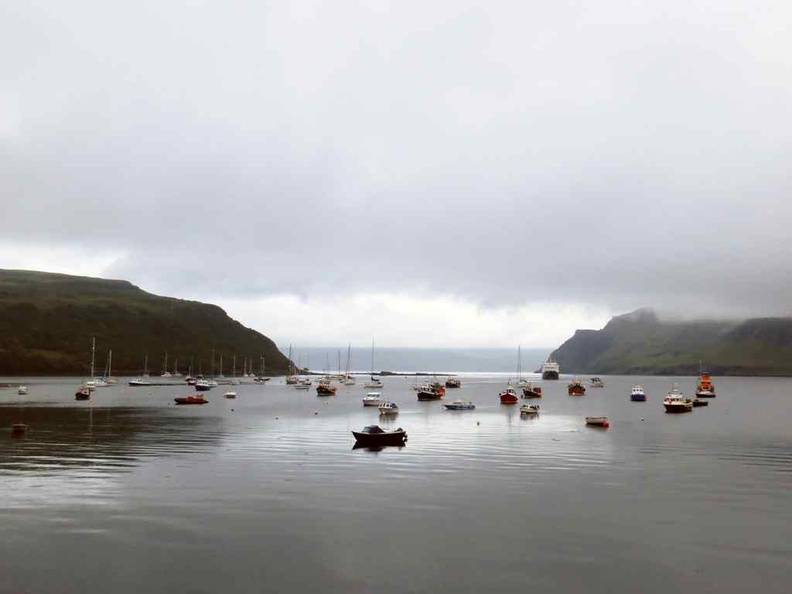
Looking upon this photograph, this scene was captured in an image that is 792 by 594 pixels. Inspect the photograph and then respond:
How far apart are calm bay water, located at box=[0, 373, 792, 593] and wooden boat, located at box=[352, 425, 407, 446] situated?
71.7 inches

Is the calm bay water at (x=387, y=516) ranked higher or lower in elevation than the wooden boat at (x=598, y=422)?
lower

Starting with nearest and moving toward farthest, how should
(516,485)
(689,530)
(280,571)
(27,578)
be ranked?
(27,578)
(280,571)
(689,530)
(516,485)

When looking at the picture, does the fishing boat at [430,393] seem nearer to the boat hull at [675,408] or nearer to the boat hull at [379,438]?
the boat hull at [675,408]

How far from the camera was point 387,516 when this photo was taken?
1345 inches

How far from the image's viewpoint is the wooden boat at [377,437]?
212 feet

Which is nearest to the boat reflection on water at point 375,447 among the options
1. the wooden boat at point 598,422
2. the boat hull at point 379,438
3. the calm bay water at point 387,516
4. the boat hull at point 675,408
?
the boat hull at point 379,438

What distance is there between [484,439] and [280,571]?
2026 inches

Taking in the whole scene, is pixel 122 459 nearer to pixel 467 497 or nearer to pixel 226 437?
pixel 226 437

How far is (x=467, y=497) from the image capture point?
39375 millimetres

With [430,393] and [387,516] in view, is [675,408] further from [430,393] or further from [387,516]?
[387,516]

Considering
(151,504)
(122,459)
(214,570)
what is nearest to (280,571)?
(214,570)

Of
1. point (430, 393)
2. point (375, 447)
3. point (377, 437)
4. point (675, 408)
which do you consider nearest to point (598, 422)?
point (377, 437)

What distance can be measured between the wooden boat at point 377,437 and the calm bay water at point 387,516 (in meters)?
1.82

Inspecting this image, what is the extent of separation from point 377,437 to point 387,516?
31.3m
